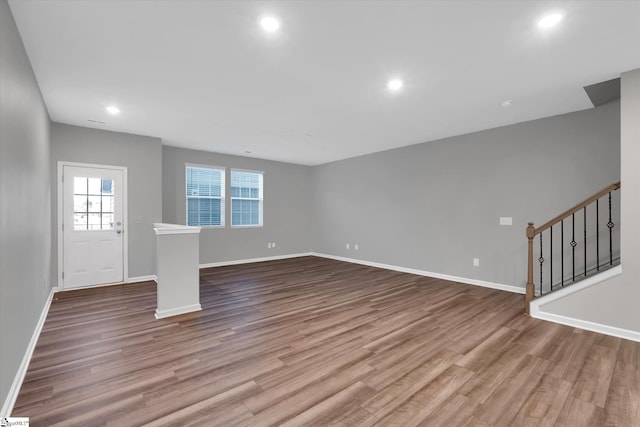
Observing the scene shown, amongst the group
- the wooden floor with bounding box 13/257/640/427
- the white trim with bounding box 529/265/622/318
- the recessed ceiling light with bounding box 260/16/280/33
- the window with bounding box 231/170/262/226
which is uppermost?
the recessed ceiling light with bounding box 260/16/280/33

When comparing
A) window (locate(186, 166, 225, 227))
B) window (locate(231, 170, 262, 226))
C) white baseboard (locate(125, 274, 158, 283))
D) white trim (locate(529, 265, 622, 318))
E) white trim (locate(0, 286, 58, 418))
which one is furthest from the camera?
window (locate(231, 170, 262, 226))

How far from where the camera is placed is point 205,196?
6.53m

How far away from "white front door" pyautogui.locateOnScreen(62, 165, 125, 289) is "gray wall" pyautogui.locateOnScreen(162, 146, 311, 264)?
1094 millimetres

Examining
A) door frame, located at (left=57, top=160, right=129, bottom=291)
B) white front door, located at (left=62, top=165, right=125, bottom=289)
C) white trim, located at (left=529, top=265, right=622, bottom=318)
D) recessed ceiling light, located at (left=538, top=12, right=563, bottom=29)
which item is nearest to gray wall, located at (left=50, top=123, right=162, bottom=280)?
door frame, located at (left=57, top=160, right=129, bottom=291)

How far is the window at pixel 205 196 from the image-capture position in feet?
20.8

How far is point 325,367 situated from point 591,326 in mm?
2957

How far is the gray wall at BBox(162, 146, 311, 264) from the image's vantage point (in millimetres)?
6074

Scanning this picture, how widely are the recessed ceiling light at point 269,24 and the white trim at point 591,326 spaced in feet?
13.6

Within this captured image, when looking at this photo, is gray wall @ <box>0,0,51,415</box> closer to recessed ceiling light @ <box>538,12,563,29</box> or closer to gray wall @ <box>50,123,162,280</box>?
gray wall @ <box>50,123,162,280</box>

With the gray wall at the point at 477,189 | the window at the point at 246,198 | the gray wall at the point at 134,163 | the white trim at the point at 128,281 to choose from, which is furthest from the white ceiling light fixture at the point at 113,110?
the gray wall at the point at 477,189

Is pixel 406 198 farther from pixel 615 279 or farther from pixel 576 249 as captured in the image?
pixel 615 279

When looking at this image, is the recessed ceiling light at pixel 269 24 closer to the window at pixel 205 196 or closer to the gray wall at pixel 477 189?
the gray wall at pixel 477 189

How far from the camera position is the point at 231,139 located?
213 inches

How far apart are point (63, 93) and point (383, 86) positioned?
12.4 ft
